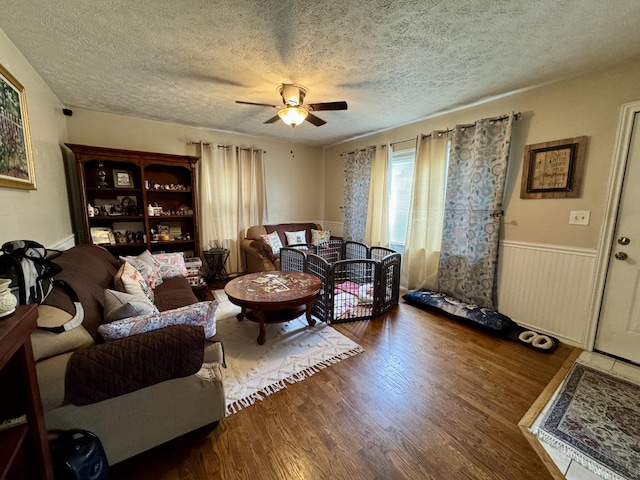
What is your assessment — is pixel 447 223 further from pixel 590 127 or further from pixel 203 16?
pixel 203 16

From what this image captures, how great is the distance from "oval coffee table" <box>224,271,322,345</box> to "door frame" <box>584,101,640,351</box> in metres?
2.41

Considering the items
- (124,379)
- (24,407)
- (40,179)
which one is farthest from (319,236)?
(24,407)

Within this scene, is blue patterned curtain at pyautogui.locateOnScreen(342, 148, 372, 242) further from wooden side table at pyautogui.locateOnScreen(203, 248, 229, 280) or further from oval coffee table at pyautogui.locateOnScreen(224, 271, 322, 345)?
wooden side table at pyautogui.locateOnScreen(203, 248, 229, 280)

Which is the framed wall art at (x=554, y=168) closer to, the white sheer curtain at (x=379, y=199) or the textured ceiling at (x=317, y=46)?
the textured ceiling at (x=317, y=46)

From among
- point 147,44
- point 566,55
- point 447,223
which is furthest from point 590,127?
point 147,44

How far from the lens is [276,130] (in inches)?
159

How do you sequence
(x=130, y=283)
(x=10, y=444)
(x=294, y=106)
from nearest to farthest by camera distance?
(x=10, y=444), (x=130, y=283), (x=294, y=106)

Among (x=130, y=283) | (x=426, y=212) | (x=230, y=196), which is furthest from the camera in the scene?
(x=230, y=196)

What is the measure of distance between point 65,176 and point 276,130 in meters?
2.68

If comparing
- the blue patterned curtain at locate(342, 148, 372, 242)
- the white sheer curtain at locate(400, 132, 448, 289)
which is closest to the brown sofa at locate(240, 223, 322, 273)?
the blue patterned curtain at locate(342, 148, 372, 242)

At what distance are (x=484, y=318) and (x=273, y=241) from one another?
2.98 m

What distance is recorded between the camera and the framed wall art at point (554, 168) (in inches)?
89.4

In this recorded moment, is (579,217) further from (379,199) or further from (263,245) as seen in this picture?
(263,245)

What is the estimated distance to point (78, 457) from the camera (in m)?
0.98
